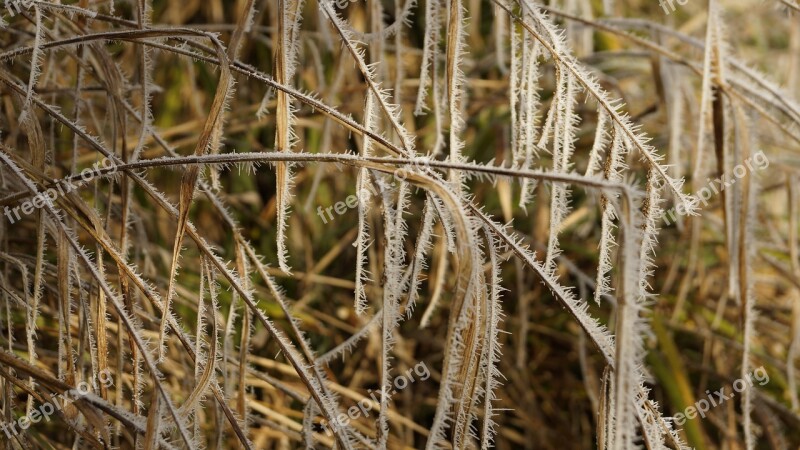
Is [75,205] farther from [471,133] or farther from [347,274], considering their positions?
[471,133]

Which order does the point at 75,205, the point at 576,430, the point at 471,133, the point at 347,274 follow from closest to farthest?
the point at 75,205 → the point at 576,430 → the point at 347,274 → the point at 471,133

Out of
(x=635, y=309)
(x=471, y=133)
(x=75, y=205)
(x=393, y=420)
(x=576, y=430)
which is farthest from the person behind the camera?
(x=471, y=133)

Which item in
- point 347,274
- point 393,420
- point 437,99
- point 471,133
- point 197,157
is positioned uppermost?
point 471,133

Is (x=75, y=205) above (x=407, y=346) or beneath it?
above

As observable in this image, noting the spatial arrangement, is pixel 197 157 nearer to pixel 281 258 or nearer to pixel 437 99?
pixel 281 258

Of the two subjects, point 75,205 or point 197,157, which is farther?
point 75,205

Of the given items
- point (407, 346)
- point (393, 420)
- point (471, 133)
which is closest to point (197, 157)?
point (393, 420)

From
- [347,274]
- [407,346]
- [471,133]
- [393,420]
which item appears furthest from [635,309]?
[471,133]
